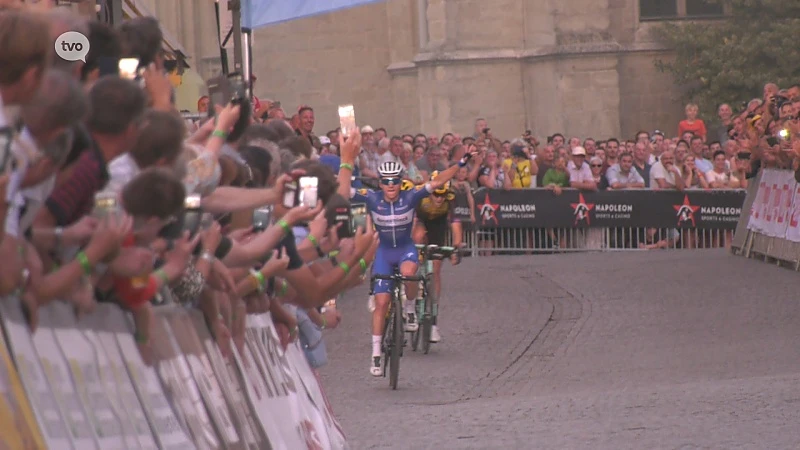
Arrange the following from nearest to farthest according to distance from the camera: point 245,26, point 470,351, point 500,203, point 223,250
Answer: point 223,250, point 245,26, point 470,351, point 500,203

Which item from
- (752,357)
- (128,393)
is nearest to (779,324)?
(752,357)

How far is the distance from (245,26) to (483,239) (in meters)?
15.5

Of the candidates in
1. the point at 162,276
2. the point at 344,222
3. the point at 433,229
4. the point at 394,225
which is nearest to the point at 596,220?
the point at 433,229

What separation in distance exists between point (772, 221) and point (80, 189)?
750 inches

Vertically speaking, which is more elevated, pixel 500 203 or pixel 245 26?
pixel 245 26

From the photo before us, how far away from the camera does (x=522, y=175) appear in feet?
A: 97.5

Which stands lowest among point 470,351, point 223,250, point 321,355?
point 470,351

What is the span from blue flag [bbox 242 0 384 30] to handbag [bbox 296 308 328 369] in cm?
415

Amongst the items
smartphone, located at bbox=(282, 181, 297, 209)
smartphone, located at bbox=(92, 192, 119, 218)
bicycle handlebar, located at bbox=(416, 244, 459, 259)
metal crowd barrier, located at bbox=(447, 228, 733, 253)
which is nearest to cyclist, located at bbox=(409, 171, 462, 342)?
bicycle handlebar, located at bbox=(416, 244, 459, 259)

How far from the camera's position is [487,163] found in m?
29.4

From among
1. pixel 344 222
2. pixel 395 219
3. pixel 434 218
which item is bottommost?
pixel 434 218

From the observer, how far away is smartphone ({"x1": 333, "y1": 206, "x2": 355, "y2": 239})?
9789 millimetres

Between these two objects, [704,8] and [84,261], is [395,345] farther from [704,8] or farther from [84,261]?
[704,8]

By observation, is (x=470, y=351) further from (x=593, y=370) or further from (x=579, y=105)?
(x=579, y=105)
